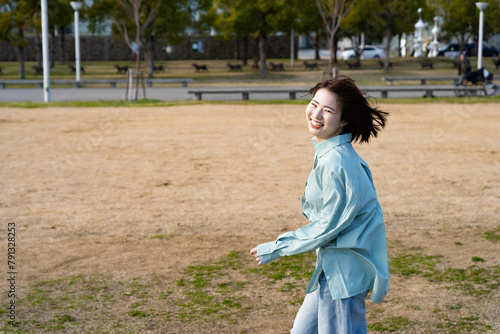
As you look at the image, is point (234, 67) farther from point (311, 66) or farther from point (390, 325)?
point (390, 325)

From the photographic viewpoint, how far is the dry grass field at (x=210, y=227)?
4.54 m

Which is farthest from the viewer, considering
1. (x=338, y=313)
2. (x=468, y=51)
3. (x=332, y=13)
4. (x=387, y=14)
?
(x=468, y=51)

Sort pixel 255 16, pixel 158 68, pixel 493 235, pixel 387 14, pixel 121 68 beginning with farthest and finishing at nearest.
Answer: pixel 387 14 < pixel 158 68 < pixel 121 68 < pixel 255 16 < pixel 493 235

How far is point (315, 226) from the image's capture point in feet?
8.98

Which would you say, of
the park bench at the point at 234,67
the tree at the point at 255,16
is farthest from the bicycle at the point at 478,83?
the park bench at the point at 234,67

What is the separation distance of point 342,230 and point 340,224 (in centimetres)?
6

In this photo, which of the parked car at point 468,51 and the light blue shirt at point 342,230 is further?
the parked car at point 468,51

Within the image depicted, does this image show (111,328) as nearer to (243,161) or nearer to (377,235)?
(377,235)

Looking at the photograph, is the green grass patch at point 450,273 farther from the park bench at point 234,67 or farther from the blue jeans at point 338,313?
the park bench at point 234,67

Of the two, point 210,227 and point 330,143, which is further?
point 210,227

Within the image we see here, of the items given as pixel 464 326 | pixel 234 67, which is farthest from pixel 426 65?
pixel 464 326

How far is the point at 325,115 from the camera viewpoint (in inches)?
112

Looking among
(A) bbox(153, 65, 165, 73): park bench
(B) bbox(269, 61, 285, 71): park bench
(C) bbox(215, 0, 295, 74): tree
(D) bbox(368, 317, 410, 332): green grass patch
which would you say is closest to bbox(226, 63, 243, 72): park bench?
(B) bbox(269, 61, 285, 71): park bench

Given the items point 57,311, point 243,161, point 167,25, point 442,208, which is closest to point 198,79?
point 167,25
